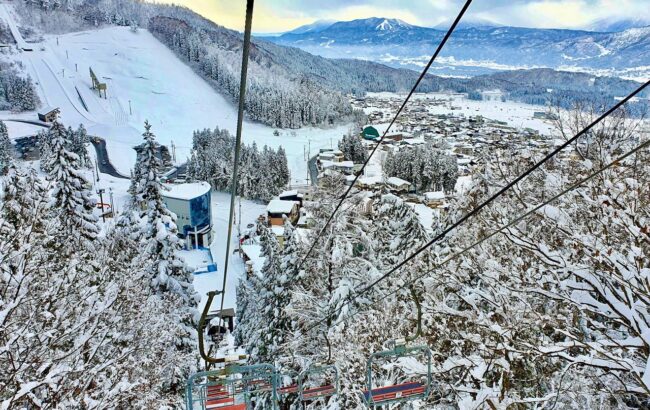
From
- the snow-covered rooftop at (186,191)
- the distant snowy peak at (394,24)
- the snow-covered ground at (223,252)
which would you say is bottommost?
the snow-covered ground at (223,252)

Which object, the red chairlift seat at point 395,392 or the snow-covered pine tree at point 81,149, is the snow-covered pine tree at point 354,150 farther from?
the red chairlift seat at point 395,392

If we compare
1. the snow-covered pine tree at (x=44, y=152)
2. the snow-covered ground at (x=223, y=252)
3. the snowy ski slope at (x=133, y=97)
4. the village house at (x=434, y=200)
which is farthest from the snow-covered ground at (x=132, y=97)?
the village house at (x=434, y=200)

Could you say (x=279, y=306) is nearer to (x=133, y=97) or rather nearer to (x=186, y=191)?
(x=186, y=191)

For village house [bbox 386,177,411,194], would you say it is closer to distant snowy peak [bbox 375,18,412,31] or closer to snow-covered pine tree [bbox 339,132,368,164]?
snow-covered pine tree [bbox 339,132,368,164]

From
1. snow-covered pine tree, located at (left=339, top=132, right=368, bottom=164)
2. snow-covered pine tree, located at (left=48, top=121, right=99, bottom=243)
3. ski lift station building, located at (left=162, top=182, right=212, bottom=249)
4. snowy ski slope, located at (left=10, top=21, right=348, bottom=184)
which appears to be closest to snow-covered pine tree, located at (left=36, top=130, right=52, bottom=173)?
snowy ski slope, located at (left=10, top=21, right=348, bottom=184)

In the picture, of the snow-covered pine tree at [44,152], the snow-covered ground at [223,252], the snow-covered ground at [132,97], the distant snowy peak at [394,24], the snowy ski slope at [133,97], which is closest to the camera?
the distant snowy peak at [394,24]

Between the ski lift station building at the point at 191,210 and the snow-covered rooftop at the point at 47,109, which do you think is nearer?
the ski lift station building at the point at 191,210
